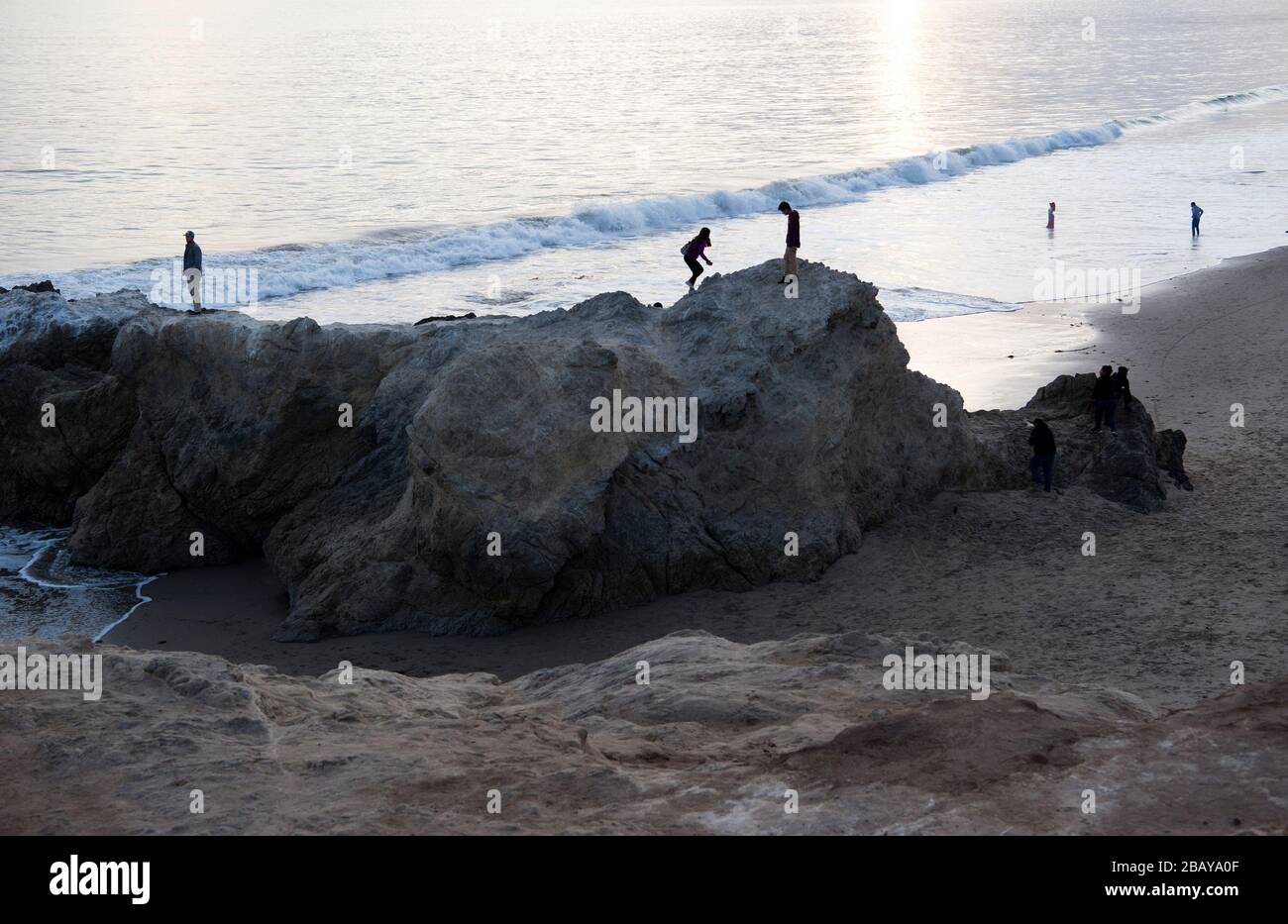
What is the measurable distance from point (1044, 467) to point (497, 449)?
6.41 meters

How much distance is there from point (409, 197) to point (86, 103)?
28.7 m

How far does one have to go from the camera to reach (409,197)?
44.4 metres

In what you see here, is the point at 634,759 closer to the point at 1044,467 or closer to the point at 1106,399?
the point at 1044,467

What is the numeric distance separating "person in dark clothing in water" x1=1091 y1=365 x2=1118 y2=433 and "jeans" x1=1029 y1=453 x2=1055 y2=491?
999mm

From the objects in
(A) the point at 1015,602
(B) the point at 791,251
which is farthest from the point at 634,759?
(B) the point at 791,251

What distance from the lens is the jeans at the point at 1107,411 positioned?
51.2ft

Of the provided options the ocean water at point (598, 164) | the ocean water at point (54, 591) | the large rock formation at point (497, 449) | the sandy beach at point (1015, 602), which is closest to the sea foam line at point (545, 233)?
the ocean water at point (598, 164)

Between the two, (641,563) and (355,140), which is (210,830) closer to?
(641,563)

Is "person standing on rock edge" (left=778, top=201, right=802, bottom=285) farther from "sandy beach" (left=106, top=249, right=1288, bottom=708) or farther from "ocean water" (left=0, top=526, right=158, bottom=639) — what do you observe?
"ocean water" (left=0, top=526, right=158, bottom=639)

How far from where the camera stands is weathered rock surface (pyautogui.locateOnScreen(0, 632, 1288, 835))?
620 centimetres

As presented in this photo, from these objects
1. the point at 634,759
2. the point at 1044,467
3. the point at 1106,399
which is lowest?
the point at 634,759

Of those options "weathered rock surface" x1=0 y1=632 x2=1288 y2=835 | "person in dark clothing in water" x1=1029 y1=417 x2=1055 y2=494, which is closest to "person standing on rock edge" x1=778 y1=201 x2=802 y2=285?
"person in dark clothing in water" x1=1029 y1=417 x2=1055 y2=494

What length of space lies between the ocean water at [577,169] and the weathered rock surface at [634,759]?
257 inches

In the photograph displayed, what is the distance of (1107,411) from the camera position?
15.7 m
